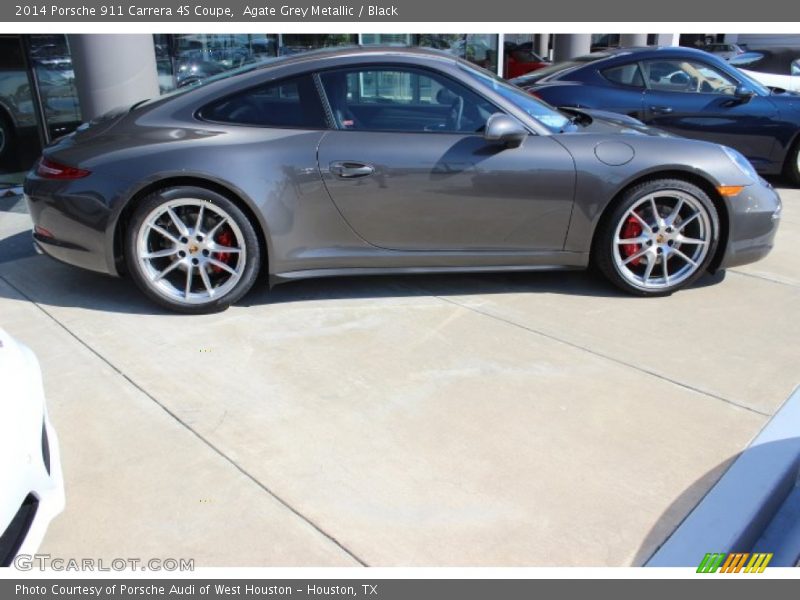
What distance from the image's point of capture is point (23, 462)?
6.48ft

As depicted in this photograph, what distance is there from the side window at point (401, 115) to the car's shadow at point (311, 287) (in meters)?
0.94

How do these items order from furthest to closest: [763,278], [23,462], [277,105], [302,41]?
[302,41] → [763,278] → [277,105] → [23,462]

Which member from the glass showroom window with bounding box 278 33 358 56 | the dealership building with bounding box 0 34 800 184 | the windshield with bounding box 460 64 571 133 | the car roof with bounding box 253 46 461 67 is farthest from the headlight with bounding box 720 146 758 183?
the glass showroom window with bounding box 278 33 358 56

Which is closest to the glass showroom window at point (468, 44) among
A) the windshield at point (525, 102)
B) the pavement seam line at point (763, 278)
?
the windshield at point (525, 102)

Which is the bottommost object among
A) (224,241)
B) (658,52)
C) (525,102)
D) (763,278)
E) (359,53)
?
(763,278)

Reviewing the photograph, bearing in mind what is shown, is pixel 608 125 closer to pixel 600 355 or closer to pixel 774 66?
pixel 600 355

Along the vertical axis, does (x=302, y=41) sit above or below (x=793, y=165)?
above

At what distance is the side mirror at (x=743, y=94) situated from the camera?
6719mm

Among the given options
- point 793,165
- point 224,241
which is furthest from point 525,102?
point 793,165

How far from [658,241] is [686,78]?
11.6ft

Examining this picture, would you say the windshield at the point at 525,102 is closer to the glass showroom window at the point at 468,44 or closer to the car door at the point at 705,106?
the car door at the point at 705,106

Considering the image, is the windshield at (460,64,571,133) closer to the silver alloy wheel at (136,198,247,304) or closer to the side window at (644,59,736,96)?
the silver alloy wheel at (136,198,247,304)
